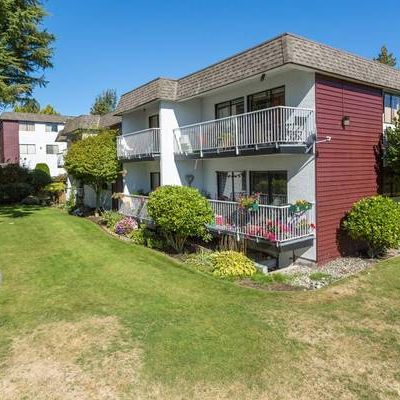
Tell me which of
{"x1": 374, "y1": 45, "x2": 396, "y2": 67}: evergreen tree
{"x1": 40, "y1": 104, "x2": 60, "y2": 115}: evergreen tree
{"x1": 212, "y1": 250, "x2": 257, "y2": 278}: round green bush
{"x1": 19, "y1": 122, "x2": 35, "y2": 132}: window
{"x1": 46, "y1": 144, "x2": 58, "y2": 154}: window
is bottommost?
{"x1": 212, "y1": 250, "x2": 257, "y2": 278}: round green bush

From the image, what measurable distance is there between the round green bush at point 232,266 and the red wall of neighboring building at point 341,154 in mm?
2900

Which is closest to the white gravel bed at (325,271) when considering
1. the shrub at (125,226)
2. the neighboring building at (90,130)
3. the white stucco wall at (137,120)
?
the shrub at (125,226)

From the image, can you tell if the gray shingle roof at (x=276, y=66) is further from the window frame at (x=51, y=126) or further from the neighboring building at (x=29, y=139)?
the window frame at (x=51, y=126)

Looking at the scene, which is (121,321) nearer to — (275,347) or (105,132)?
(275,347)

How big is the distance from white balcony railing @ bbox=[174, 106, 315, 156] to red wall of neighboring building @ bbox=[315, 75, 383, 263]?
68cm

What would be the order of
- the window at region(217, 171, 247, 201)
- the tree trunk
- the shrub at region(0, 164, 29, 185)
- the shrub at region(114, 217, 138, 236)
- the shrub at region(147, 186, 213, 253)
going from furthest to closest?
the shrub at region(0, 164, 29, 185) < the tree trunk < the shrub at region(114, 217, 138, 236) < the window at region(217, 171, 247, 201) < the shrub at region(147, 186, 213, 253)

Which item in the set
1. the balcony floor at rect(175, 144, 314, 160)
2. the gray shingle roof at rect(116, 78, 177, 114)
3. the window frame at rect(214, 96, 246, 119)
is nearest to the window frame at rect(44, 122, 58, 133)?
the gray shingle roof at rect(116, 78, 177, 114)

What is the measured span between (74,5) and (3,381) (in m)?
18.1

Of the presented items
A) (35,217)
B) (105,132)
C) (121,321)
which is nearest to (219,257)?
(121,321)

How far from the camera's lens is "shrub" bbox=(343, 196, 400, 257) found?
12.5 m

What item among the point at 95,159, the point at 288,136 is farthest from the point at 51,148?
the point at 288,136

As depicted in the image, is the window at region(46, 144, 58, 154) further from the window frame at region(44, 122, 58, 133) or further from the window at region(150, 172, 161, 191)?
the window at region(150, 172, 161, 191)

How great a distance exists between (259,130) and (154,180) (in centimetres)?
924

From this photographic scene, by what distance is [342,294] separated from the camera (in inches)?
392
